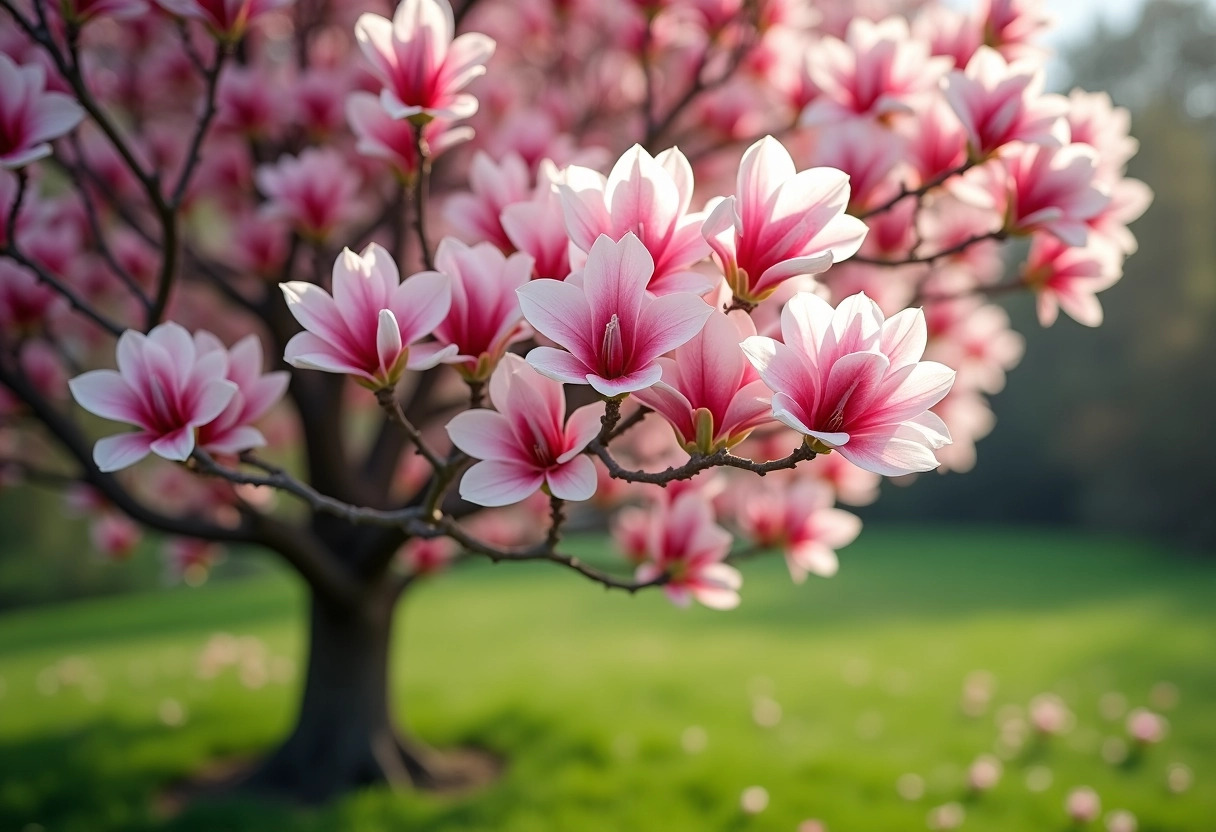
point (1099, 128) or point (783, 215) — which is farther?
point (1099, 128)

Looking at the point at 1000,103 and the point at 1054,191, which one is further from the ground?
the point at 1000,103

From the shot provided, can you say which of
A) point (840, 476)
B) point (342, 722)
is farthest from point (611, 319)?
point (342, 722)

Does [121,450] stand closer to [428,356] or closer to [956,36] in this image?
[428,356]

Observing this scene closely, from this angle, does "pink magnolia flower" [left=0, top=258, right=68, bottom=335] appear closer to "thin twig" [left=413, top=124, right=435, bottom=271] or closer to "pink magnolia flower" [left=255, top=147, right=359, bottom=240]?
"pink magnolia flower" [left=255, top=147, right=359, bottom=240]

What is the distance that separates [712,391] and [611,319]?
172 mm

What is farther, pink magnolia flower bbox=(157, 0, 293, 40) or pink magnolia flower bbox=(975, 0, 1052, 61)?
pink magnolia flower bbox=(975, 0, 1052, 61)

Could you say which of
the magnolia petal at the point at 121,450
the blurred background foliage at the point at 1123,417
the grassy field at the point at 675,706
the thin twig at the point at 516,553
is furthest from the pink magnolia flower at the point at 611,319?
the blurred background foliage at the point at 1123,417

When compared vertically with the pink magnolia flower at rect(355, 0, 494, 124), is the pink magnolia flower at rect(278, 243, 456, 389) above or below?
below

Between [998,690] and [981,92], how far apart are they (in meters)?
5.24

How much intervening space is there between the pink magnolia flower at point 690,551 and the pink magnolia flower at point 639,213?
0.69 metres

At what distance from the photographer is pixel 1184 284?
15.0 meters

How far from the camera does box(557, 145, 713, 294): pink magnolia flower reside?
1.16 meters

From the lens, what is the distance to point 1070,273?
74.5 inches

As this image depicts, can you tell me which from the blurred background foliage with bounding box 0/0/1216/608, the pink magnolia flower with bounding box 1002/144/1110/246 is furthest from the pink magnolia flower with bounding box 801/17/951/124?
the blurred background foliage with bounding box 0/0/1216/608
